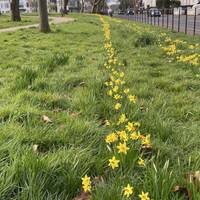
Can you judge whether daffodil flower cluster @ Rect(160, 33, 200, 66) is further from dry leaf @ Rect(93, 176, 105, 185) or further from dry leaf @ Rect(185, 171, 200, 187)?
dry leaf @ Rect(93, 176, 105, 185)

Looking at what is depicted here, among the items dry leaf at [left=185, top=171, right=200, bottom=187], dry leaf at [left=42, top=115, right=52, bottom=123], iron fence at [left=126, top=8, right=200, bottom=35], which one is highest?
dry leaf at [left=185, top=171, right=200, bottom=187]

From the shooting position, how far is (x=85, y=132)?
3.31m

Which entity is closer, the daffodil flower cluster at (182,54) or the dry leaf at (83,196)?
the dry leaf at (83,196)

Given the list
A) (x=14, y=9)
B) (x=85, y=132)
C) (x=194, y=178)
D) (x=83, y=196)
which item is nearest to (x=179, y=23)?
(x=14, y=9)

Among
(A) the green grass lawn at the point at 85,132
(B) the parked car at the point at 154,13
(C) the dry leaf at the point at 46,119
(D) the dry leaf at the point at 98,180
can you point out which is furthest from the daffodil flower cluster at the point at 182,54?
(B) the parked car at the point at 154,13

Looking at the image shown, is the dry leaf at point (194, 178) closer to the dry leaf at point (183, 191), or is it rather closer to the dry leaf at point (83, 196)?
the dry leaf at point (183, 191)

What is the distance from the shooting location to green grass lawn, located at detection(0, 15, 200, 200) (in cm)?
236

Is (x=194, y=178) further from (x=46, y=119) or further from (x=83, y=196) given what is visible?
(x=46, y=119)

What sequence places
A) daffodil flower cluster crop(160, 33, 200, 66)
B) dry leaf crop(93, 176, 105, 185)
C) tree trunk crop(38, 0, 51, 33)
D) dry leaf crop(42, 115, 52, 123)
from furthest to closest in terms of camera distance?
tree trunk crop(38, 0, 51, 33) → daffodil flower cluster crop(160, 33, 200, 66) → dry leaf crop(42, 115, 52, 123) → dry leaf crop(93, 176, 105, 185)

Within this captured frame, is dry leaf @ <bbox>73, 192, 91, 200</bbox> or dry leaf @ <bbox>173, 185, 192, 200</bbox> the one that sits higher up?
dry leaf @ <bbox>173, 185, 192, 200</bbox>

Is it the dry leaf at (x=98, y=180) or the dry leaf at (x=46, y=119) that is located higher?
the dry leaf at (x=46, y=119)

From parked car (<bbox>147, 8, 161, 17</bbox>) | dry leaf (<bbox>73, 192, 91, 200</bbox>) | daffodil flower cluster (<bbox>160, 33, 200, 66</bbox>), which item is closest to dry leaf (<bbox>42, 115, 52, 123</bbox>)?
dry leaf (<bbox>73, 192, 91, 200</bbox>)

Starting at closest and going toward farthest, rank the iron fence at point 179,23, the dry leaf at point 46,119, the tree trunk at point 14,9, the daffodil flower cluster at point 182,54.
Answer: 1. the dry leaf at point 46,119
2. the daffodil flower cluster at point 182,54
3. the iron fence at point 179,23
4. the tree trunk at point 14,9

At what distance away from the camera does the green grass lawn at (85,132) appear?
7.74ft
